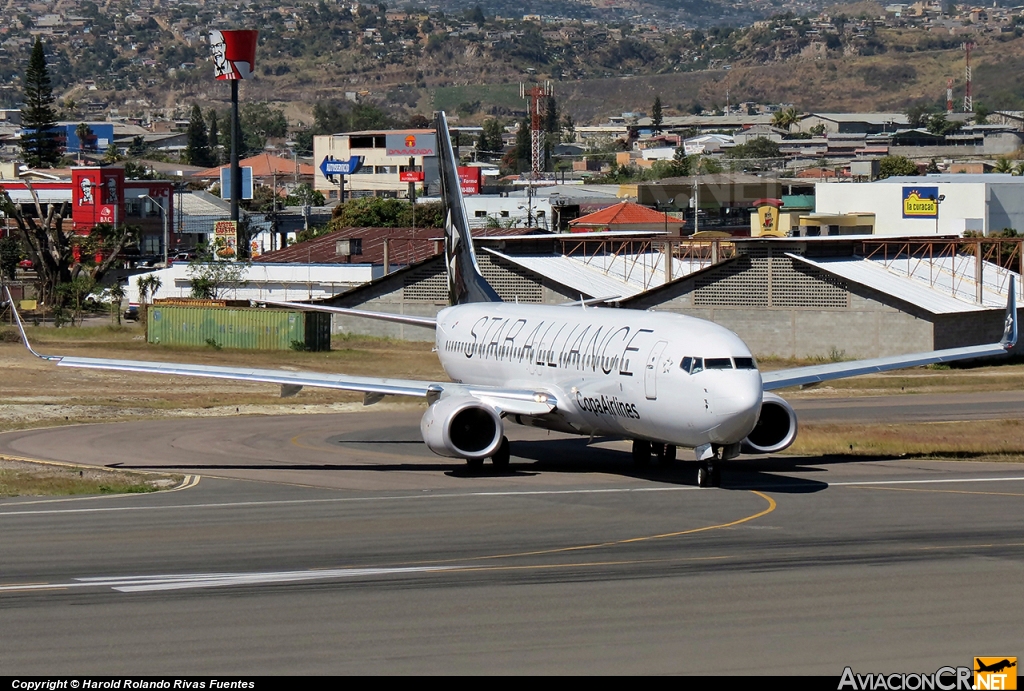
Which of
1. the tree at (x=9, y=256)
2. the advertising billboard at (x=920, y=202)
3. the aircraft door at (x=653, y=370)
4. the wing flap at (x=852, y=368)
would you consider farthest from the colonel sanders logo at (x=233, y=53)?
the aircraft door at (x=653, y=370)

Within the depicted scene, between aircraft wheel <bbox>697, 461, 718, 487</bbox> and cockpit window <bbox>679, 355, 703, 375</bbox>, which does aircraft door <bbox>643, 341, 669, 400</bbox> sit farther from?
aircraft wheel <bbox>697, 461, 718, 487</bbox>

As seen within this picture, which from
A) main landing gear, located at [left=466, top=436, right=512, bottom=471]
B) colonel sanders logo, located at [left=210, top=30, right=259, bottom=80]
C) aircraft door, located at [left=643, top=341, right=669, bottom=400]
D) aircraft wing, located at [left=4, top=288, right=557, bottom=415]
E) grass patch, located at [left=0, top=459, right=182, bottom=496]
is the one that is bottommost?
grass patch, located at [left=0, top=459, right=182, bottom=496]

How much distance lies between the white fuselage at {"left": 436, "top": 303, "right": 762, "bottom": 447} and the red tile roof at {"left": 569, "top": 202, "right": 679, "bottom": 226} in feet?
343

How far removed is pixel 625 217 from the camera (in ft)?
492

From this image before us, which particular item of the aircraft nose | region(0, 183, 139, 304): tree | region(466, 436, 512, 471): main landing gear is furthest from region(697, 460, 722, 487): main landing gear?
region(0, 183, 139, 304): tree

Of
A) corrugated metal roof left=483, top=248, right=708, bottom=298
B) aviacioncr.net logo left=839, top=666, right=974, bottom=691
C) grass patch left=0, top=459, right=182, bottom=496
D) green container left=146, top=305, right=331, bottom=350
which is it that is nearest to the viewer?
aviacioncr.net logo left=839, top=666, right=974, bottom=691

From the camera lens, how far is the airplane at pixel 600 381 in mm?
32781

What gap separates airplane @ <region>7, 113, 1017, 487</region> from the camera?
32781mm

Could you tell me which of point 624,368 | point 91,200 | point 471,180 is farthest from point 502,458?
point 471,180

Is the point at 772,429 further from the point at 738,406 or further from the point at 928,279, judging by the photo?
the point at 928,279

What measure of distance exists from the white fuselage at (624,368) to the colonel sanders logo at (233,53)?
368ft

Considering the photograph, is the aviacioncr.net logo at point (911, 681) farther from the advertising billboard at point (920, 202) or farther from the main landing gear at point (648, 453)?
the advertising billboard at point (920, 202)

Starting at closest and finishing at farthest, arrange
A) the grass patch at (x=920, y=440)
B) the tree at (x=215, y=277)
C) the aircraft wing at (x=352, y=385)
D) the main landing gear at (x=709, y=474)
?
the main landing gear at (x=709, y=474) → the aircraft wing at (x=352, y=385) → the grass patch at (x=920, y=440) → the tree at (x=215, y=277)

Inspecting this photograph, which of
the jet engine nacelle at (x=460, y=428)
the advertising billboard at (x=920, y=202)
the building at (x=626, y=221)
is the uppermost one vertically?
the advertising billboard at (x=920, y=202)
